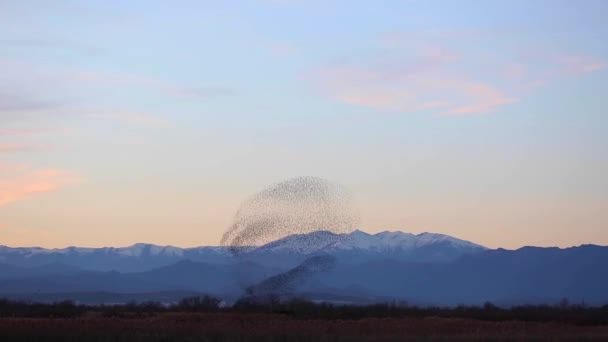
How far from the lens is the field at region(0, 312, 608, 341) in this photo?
143ft

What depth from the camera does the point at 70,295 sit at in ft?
576

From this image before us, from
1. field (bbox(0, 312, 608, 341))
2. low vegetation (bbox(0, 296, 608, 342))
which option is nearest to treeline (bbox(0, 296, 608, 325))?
low vegetation (bbox(0, 296, 608, 342))

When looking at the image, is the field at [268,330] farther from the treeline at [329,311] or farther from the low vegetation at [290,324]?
the treeline at [329,311]

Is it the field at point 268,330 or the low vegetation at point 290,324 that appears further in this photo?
the low vegetation at point 290,324

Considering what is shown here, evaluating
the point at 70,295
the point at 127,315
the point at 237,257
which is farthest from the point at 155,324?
the point at 70,295

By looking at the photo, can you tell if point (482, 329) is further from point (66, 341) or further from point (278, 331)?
point (66, 341)

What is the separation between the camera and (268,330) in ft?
161

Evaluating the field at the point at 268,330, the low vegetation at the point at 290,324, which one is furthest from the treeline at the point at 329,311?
the field at the point at 268,330

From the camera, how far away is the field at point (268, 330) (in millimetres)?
43594

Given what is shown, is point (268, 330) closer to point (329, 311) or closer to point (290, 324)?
point (290, 324)

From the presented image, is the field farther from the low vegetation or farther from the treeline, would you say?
the treeline

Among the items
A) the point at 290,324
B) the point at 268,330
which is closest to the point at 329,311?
the point at 290,324

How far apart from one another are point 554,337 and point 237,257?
109ft

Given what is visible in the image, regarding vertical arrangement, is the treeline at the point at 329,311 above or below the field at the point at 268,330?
above
